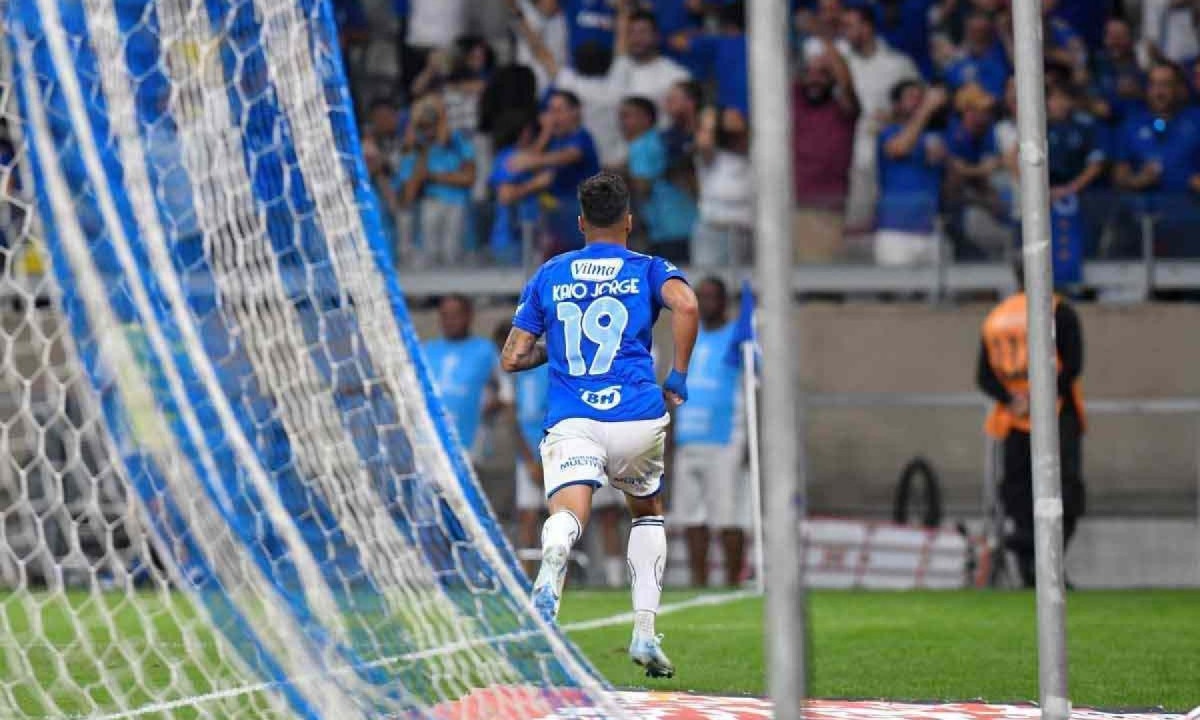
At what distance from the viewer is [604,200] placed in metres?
7.21

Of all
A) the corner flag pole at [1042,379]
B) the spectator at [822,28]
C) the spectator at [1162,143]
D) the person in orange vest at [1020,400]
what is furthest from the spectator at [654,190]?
the corner flag pole at [1042,379]

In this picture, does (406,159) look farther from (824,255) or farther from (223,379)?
(223,379)

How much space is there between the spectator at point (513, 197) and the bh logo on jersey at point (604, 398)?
817 cm

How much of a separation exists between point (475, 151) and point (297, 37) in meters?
8.39

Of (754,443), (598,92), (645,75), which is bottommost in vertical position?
(754,443)

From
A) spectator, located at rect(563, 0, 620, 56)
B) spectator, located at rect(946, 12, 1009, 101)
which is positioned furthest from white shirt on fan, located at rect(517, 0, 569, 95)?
spectator, located at rect(946, 12, 1009, 101)

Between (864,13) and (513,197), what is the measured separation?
320 centimetres

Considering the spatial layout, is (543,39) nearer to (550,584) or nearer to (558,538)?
(558,538)

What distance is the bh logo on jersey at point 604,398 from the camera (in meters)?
7.20

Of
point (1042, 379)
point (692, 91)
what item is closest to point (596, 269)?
point (1042, 379)

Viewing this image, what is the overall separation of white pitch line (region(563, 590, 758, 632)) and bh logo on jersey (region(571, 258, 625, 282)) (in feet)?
11.1

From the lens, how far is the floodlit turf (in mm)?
7715

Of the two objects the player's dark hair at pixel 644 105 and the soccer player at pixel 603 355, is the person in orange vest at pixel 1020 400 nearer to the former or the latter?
the player's dark hair at pixel 644 105

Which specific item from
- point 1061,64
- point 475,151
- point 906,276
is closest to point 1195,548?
point 906,276
